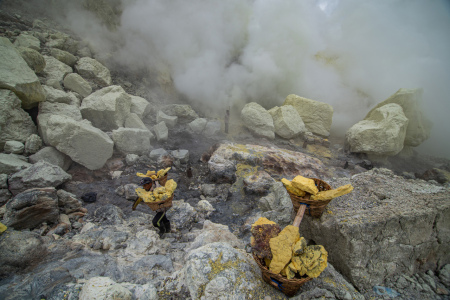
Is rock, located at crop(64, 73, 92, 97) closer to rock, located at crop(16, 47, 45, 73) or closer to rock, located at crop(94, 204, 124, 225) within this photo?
rock, located at crop(16, 47, 45, 73)

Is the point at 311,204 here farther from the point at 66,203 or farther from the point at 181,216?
the point at 66,203

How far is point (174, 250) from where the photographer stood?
2451 mm

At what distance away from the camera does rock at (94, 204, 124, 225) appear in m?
3.00

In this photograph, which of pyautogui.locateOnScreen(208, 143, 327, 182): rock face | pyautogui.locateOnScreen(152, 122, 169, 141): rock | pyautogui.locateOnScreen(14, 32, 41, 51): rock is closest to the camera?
pyautogui.locateOnScreen(208, 143, 327, 182): rock face

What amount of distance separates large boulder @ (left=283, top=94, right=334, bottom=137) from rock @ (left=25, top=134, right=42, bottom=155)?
781cm

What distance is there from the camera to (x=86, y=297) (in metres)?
1.38

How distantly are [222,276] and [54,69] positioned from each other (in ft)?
22.7

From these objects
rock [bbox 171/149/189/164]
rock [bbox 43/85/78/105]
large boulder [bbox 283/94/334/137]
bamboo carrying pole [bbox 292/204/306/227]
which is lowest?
rock [bbox 171/149/189/164]

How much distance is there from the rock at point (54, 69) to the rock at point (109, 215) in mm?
4411

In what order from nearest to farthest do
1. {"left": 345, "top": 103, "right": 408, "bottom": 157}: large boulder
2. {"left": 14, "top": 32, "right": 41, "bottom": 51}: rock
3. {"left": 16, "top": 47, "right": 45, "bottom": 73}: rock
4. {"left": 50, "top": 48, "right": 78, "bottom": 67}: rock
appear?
{"left": 16, "top": 47, "right": 45, "bottom": 73}: rock < {"left": 14, "top": 32, "right": 41, "bottom": 51}: rock < {"left": 50, "top": 48, "right": 78, "bottom": 67}: rock < {"left": 345, "top": 103, "right": 408, "bottom": 157}: large boulder

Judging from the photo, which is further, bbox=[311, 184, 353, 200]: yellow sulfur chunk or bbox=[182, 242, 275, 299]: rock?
bbox=[311, 184, 353, 200]: yellow sulfur chunk

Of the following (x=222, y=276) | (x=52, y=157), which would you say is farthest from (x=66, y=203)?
(x=222, y=276)

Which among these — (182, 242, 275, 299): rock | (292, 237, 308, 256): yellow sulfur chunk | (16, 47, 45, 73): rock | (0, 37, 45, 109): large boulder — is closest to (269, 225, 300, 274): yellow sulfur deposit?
(292, 237, 308, 256): yellow sulfur chunk

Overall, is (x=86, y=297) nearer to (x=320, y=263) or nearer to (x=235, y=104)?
(x=320, y=263)
